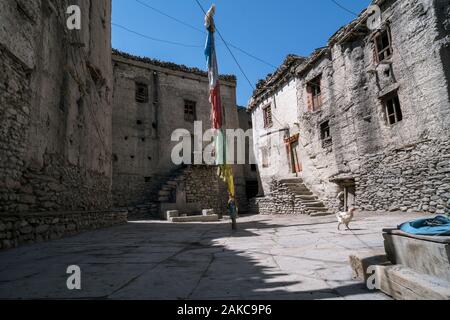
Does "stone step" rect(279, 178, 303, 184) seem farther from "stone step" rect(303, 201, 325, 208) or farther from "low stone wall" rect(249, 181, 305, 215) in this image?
"stone step" rect(303, 201, 325, 208)

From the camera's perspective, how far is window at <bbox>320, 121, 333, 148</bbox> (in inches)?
539

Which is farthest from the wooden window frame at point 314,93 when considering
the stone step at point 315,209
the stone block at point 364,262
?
the stone block at point 364,262

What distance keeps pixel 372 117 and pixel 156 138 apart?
12.2 metres

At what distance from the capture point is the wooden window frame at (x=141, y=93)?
18.0 meters

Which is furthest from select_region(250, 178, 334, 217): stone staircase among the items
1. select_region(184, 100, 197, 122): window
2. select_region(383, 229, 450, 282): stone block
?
select_region(383, 229, 450, 282): stone block

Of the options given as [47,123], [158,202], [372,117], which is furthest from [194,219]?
[372,117]

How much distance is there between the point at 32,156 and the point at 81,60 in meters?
4.29

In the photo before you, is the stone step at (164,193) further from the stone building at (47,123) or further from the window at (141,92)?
the window at (141,92)

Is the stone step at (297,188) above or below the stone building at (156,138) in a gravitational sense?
below

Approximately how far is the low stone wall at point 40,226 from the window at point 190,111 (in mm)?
11476

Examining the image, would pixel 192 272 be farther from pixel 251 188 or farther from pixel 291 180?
pixel 251 188

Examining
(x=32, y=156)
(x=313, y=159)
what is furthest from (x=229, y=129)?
(x=32, y=156)

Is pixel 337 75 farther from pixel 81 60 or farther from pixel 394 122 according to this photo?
pixel 81 60
